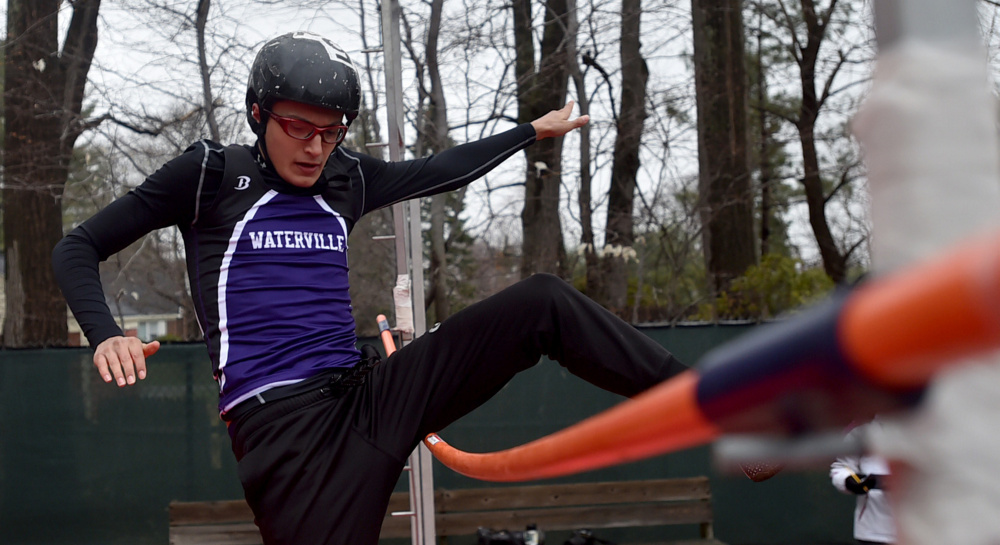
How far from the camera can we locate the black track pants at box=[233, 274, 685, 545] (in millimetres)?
2311

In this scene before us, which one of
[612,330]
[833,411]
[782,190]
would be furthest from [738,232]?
[833,411]

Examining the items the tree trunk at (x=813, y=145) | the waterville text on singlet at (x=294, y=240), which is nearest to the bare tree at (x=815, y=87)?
the tree trunk at (x=813, y=145)

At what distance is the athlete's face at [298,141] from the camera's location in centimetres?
257

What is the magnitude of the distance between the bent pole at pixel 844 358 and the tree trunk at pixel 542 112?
28.4ft

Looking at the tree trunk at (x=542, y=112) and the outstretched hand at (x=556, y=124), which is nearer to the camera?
the outstretched hand at (x=556, y=124)

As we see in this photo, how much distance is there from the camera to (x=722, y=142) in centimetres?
1108

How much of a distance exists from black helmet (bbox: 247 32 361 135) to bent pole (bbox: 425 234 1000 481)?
191 cm

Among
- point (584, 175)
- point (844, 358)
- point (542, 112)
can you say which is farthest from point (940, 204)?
point (584, 175)

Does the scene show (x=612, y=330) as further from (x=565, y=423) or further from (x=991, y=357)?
(x=565, y=423)

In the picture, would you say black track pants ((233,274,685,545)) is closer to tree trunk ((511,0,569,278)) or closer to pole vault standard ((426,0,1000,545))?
pole vault standard ((426,0,1000,545))

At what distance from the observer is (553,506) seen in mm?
7289

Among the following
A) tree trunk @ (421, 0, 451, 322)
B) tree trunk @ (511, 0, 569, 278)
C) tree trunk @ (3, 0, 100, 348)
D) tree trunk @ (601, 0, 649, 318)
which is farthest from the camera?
tree trunk @ (601, 0, 649, 318)

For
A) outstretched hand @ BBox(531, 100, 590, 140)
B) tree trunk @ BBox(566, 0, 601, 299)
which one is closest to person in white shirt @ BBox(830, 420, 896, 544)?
outstretched hand @ BBox(531, 100, 590, 140)

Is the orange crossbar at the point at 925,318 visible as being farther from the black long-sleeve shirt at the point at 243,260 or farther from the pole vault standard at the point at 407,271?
the pole vault standard at the point at 407,271
